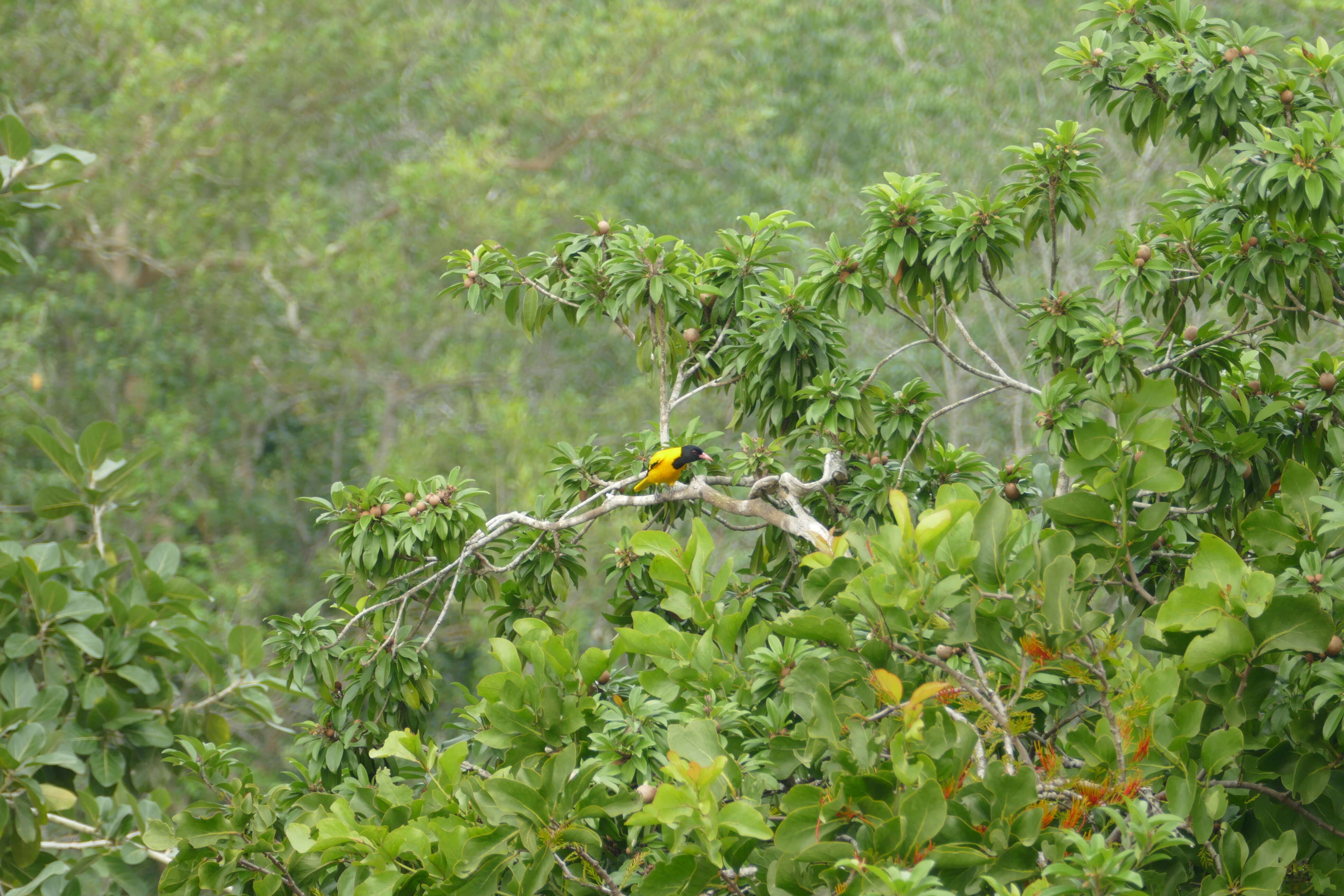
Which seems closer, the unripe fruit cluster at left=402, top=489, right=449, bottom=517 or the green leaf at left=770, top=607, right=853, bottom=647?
the green leaf at left=770, top=607, right=853, bottom=647

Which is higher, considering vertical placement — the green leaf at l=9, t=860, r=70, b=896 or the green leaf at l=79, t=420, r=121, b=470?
the green leaf at l=79, t=420, r=121, b=470

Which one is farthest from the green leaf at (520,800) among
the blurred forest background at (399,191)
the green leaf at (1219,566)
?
the blurred forest background at (399,191)

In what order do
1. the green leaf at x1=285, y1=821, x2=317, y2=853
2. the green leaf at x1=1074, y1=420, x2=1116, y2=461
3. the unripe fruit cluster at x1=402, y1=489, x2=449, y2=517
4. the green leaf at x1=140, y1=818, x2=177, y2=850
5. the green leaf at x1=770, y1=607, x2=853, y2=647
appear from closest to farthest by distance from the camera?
the green leaf at x1=770, y1=607, x2=853, y2=647, the green leaf at x1=1074, y1=420, x2=1116, y2=461, the green leaf at x1=285, y1=821, x2=317, y2=853, the green leaf at x1=140, y1=818, x2=177, y2=850, the unripe fruit cluster at x1=402, y1=489, x2=449, y2=517

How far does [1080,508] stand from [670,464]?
1.12 metres

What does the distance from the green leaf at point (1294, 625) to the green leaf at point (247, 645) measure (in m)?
2.63

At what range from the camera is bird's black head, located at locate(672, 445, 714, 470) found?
101 inches

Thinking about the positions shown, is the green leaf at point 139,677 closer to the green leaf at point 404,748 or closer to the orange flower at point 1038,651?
the green leaf at point 404,748

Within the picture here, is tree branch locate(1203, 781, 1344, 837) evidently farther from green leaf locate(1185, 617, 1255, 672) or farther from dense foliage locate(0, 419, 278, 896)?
dense foliage locate(0, 419, 278, 896)

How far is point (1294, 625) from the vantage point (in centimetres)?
139

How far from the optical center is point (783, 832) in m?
1.33

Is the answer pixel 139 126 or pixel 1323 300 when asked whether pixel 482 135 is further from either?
pixel 1323 300

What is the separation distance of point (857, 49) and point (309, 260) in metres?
5.38

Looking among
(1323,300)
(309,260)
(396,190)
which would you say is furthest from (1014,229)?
(309,260)

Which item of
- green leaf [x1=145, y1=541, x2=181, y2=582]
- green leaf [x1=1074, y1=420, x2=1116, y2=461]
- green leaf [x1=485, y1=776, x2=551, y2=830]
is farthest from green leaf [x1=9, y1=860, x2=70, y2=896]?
green leaf [x1=1074, y1=420, x2=1116, y2=461]
